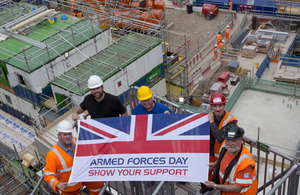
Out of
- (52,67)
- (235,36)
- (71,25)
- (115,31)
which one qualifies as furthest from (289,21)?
(52,67)

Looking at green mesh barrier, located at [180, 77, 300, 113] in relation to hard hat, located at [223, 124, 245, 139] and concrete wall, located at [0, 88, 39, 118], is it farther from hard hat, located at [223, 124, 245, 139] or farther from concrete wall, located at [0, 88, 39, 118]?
hard hat, located at [223, 124, 245, 139]

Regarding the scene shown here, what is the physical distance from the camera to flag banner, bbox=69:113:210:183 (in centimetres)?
814

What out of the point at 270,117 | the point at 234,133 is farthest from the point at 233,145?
the point at 270,117

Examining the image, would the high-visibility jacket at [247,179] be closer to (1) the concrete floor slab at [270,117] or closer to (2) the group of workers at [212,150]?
(2) the group of workers at [212,150]

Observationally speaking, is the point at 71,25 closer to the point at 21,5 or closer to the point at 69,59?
the point at 69,59

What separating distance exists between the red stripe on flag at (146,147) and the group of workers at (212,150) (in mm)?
423

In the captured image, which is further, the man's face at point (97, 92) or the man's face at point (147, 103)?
the man's face at point (97, 92)

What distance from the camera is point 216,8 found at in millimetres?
37188

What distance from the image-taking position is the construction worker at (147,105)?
9.55 m

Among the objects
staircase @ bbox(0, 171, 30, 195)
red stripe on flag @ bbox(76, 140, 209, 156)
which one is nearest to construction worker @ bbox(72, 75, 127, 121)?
red stripe on flag @ bbox(76, 140, 209, 156)

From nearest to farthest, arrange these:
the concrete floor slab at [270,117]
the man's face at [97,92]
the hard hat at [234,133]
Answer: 1. the hard hat at [234,133]
2. the man's face at [97,92]
3. the concrete floor slab at [270,117]

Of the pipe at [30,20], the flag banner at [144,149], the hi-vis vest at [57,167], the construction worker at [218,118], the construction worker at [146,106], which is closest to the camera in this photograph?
the flag banner at [144,149]

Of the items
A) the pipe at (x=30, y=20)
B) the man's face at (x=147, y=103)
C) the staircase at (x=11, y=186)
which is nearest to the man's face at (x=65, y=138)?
the man's face at (x=147, y=103)

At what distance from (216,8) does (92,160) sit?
1221 inches
